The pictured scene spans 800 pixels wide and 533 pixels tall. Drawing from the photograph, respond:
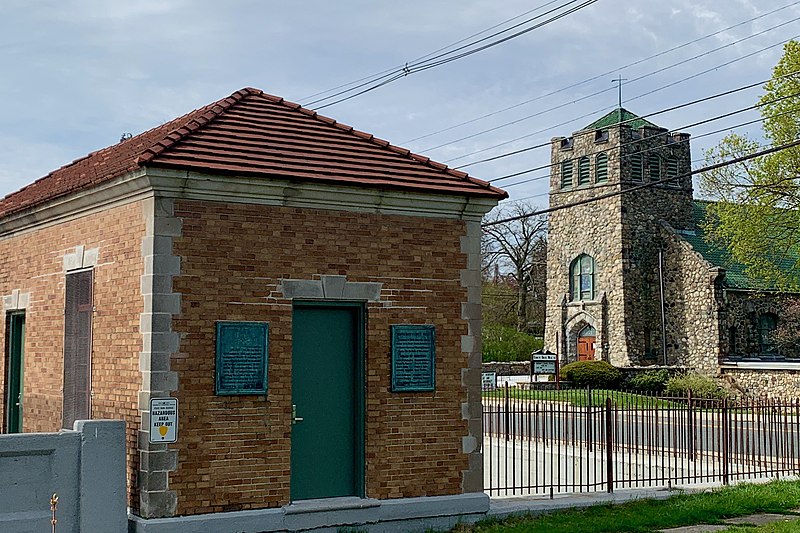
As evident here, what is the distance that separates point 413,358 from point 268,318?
1791mm

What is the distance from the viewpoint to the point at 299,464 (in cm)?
1061

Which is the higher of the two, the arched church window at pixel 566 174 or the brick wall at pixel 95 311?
the arched church window at pixel 566 174

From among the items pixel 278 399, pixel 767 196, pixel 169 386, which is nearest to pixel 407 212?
pixel 278 399

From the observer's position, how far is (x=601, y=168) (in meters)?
44.1

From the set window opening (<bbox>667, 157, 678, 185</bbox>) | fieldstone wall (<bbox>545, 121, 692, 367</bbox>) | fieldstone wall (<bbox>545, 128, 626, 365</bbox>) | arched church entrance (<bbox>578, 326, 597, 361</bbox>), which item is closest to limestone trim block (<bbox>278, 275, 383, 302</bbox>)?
fieldstone wall (<bbox>545, 128, 626, 365</bbox>)

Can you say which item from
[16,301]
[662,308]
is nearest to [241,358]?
[16,301]

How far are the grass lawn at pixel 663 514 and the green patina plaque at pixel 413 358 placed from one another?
169cm

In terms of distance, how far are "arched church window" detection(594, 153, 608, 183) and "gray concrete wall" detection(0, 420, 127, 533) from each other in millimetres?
36722

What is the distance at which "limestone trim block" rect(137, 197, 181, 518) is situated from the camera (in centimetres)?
957

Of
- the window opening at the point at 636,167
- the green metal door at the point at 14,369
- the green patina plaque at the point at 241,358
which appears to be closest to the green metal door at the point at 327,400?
the green patina plaque at the point at 241,358

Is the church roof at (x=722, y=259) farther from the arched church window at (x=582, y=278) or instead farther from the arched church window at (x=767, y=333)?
the arched church window at (x=582, y=278)

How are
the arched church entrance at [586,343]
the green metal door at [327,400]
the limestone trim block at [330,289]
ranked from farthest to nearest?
1. the arched church entrance at [586,343]
2. the green metal door at [327,400]
3. the limestone trim block at [330,289]

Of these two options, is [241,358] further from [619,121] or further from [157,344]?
[619,121]

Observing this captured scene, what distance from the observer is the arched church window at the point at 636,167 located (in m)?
43.7
